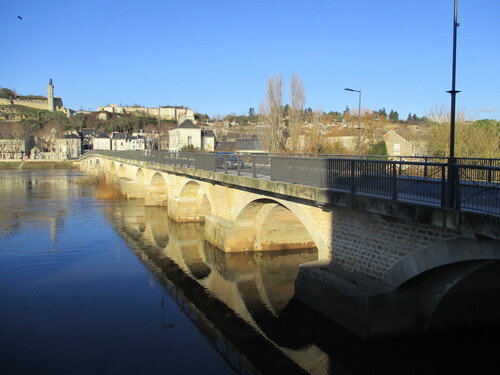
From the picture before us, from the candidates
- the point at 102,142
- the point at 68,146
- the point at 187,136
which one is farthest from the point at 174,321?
the point at 68,146

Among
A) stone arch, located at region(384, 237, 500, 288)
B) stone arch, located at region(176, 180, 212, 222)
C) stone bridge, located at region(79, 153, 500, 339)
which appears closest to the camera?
stone arch, located at region(384, 237, 500, 288)

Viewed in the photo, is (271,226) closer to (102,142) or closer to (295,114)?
(295,114)

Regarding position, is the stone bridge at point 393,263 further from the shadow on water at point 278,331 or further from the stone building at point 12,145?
the stone building at point 12,145

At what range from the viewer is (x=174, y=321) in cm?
1110

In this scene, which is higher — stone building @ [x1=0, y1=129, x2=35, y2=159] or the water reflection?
stone building @ [x1=0, y1=129, x2=35, y2=159]

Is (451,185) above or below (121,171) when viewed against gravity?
above

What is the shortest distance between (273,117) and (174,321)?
87.5ft

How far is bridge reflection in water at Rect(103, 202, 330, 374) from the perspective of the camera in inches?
372

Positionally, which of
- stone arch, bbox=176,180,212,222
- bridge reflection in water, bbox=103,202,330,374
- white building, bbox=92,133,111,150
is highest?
white building, bbox=92,133,111,150

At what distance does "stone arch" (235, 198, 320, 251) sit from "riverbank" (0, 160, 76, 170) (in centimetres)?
6889

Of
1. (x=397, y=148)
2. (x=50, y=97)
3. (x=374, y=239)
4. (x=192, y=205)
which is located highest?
(x=50, y=97)

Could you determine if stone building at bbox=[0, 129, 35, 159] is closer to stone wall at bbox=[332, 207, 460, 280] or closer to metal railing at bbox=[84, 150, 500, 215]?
metal railing at bbox=[84, 150, 500, 215]

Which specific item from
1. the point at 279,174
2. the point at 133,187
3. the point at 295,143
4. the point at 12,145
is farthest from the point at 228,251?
the point at 12,145

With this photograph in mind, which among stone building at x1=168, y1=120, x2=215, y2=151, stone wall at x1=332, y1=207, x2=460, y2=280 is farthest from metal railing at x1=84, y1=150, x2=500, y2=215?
stone building at x1=168, y1=120, x2=215, y2=151
